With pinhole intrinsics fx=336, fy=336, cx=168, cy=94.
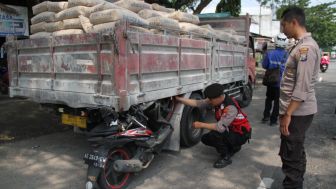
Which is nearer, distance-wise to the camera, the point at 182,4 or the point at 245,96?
the point at 245,96

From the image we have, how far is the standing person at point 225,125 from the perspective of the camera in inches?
169

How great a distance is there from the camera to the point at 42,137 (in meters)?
5.89

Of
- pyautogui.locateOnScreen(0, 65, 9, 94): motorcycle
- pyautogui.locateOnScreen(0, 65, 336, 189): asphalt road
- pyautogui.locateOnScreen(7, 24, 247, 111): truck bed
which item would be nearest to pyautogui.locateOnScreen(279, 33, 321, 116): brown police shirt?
pyautogui.locateOnScreen(0, 65, 336, 189): asphalt road

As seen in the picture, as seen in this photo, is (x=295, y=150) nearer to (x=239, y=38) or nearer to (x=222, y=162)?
(x=222, y=162)

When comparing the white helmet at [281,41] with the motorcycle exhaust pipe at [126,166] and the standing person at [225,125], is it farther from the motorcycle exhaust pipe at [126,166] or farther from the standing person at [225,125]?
the motorcycle exhaust pipe at [126,166]

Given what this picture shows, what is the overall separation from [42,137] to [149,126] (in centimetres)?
246

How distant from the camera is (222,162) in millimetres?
4543

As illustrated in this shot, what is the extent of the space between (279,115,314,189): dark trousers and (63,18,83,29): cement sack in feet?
9.23

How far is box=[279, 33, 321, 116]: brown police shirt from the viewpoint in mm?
3053

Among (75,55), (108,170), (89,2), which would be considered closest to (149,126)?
(108,170)

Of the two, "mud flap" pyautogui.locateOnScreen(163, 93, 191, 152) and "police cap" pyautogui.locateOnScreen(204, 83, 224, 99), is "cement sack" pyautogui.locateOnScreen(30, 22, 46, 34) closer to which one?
"mud flap" pyautogui.locateOnScreen(163, 93, 191, 152)

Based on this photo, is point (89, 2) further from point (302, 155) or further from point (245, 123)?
point (302, 155)

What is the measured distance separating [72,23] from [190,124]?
229cm

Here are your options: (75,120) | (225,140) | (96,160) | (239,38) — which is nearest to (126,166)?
(96,160)
